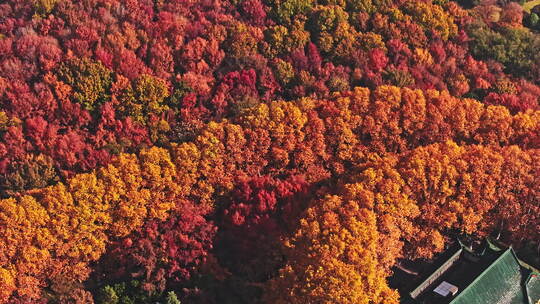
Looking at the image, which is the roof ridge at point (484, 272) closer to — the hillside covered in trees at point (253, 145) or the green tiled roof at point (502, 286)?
the green tiled roof at point (502, 286)

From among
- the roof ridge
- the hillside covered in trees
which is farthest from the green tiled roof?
the hillside covered in trees

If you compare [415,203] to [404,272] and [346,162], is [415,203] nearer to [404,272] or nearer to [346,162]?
[404,272]

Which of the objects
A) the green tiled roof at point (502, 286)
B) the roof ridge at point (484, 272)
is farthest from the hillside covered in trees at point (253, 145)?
the green tiled roof at point (502, 286)

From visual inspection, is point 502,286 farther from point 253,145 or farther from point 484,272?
point 253,145

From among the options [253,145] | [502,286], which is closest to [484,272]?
[502,286]

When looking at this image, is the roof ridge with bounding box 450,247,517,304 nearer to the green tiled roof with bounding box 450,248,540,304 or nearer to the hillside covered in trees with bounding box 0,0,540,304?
the green tiled roof with bounding box 450,248,540,304

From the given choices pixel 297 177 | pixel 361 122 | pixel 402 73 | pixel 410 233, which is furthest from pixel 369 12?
pixel 410 233
